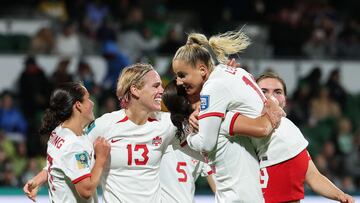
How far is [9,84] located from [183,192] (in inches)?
288

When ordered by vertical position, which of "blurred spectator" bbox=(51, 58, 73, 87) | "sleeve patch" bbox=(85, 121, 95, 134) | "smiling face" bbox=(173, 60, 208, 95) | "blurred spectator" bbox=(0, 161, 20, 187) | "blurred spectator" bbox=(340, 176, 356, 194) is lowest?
"blurred spectator" bbox=(0, 161, 20, 187)

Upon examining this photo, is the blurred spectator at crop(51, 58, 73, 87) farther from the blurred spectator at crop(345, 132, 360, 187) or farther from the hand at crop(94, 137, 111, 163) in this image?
the hand at crop(94, 137, 111, 163)

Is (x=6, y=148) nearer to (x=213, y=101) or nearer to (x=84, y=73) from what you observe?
(x=84, y=73)

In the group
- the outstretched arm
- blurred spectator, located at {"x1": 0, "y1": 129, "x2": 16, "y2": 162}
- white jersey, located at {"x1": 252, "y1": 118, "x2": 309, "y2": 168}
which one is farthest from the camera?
blurred spectator, located at {"x1": 0, "y1": 129, "x2": 16, "y2": 162}

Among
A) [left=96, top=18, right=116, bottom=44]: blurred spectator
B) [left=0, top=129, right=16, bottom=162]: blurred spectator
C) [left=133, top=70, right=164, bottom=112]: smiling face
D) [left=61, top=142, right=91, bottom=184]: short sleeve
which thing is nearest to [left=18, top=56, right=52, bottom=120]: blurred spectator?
[left=0, top=129, right=16, bottom=162]: blurred spectator

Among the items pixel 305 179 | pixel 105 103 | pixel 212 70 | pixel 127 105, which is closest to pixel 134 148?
pixel 127 105

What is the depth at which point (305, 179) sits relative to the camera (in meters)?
5.68

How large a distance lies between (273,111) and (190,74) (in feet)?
1.82

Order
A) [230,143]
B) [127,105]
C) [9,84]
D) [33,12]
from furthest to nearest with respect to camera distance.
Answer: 1. [33,12]
2. [9,84]
3. [127,105]
4. [230,143]

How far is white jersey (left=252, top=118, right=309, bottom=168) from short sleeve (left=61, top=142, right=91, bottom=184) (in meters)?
1.06

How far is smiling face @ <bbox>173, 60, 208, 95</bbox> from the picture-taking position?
206 inches

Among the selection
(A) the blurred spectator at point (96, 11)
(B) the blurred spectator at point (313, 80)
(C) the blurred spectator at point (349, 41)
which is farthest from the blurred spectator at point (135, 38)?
(C) the blurred spectator at point (349, 41)

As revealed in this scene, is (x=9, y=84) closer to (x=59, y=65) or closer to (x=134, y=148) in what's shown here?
(x=59, y=65)

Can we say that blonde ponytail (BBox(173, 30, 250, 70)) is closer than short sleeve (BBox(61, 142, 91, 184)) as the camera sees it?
No
